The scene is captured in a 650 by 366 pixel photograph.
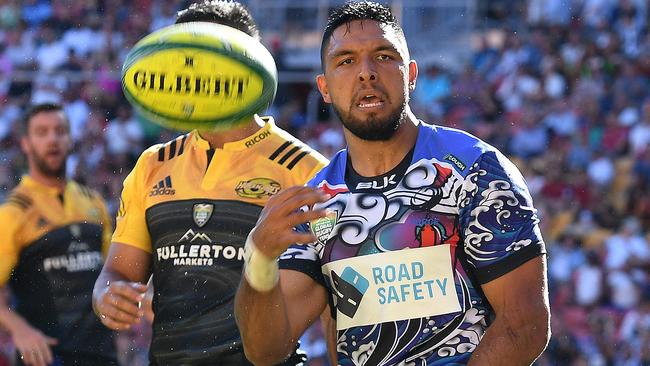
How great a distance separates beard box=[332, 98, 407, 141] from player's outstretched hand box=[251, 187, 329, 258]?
582 millimetres

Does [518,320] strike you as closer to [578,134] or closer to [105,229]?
[105,229]

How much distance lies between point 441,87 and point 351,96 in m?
12.5

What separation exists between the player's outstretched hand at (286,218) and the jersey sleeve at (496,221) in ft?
1.95

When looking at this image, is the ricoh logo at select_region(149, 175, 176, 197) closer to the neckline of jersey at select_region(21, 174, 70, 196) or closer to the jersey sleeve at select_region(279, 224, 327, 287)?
the jersey sleeve at select_region(279, 224, 327, 287)

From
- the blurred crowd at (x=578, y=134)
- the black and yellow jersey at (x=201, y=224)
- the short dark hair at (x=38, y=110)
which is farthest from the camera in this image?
the blurred crowd at (x=578, y=134)

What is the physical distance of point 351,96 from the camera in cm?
424

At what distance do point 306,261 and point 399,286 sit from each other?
375 millimetres

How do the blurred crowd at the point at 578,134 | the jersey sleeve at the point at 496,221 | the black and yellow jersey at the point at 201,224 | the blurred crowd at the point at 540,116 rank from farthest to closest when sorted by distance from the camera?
the blurred crowd at the point at 540,116
the blurred crowd at the point at 578,134
the black and yellow jersey at the point at 201,224
the jersey sleeve at the point at 496,221

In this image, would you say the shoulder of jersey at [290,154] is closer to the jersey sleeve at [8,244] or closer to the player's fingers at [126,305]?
the player's fingers at [126,305]

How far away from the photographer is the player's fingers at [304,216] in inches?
142

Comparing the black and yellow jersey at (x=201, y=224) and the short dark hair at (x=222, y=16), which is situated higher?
the short dark hair at (x=222, y=16)

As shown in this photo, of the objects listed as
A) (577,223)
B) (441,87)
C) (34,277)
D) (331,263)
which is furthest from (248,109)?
(441,87)

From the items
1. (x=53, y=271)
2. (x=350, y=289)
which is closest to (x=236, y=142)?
(x=350, y=289)

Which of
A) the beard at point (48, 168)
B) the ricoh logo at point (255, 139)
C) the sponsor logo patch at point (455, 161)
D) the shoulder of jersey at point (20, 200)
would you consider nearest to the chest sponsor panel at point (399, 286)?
the sponsor logo patch at point (455, 161)
